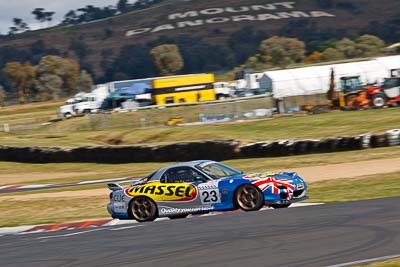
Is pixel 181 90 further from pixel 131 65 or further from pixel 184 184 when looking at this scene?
pixel 131 65

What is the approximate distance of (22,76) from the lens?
128m

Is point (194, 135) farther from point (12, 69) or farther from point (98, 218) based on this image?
point (12, 69)

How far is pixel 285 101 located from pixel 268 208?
31.0 m

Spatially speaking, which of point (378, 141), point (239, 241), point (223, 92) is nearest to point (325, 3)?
point (223, 92)

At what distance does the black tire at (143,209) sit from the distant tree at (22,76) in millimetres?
114565

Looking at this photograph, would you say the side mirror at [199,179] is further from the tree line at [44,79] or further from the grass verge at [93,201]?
the tree line at [44,79]

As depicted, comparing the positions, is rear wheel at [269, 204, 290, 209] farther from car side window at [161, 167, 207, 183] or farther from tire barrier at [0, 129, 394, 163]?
tire barrier at [0, 129, 394, 163]

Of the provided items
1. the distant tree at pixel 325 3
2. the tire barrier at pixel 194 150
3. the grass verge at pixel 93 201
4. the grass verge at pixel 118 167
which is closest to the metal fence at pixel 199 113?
the tire barrier at pixel 194 150

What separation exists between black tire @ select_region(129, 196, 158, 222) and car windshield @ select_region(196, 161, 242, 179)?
118 cm

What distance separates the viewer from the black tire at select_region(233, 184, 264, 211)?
47.8ft

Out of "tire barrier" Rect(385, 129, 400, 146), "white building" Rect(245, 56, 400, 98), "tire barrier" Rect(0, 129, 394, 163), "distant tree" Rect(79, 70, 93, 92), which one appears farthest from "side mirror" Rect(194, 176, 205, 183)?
"distant tree" Rect(79, 70, 93, 92)

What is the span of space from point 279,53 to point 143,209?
4205 inches

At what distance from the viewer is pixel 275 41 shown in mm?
123625

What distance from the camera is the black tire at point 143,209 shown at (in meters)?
15.7
